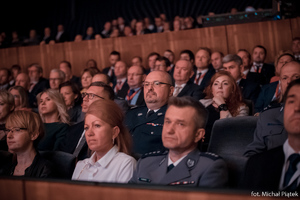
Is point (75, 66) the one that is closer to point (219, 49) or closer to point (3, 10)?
point (219, 49)

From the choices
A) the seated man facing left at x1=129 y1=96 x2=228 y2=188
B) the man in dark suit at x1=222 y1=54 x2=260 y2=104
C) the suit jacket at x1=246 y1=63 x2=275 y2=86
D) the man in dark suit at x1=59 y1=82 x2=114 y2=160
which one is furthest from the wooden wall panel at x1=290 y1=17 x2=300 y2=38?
the seated man facing left at x1=129 y1=96 x2=228 y2=188

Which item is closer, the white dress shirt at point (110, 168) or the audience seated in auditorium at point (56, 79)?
the white dress shirt at point (110, 168)

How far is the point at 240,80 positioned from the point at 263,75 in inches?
28.3

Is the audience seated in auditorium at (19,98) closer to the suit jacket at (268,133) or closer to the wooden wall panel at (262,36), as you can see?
the suit jacket at (268,133)

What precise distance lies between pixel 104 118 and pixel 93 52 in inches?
194

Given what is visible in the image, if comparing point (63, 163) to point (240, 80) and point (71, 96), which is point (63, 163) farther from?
point (240, 80)

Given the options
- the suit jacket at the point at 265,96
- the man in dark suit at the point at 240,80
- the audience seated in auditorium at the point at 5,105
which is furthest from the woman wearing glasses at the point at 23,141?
the man in dark suit at the point at 240,80

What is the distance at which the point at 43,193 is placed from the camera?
49.4 inches

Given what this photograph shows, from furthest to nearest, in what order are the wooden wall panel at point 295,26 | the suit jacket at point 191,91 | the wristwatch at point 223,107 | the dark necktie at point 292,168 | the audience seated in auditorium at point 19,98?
the wooden wall panel at point 295,26
the audience seated in auditorium at point 19,98
the suit jacket at point 191,91
the wristwatch at point 223,107
the dark necktie at point 292,168

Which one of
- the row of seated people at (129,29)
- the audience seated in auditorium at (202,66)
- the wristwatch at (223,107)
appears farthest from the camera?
the row of seated people at (129,29)

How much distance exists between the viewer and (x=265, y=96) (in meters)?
3.76

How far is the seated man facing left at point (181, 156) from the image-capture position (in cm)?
164

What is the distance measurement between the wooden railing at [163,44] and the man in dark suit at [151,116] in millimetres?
3340

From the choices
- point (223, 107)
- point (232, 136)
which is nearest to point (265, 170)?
point (232, 136)
